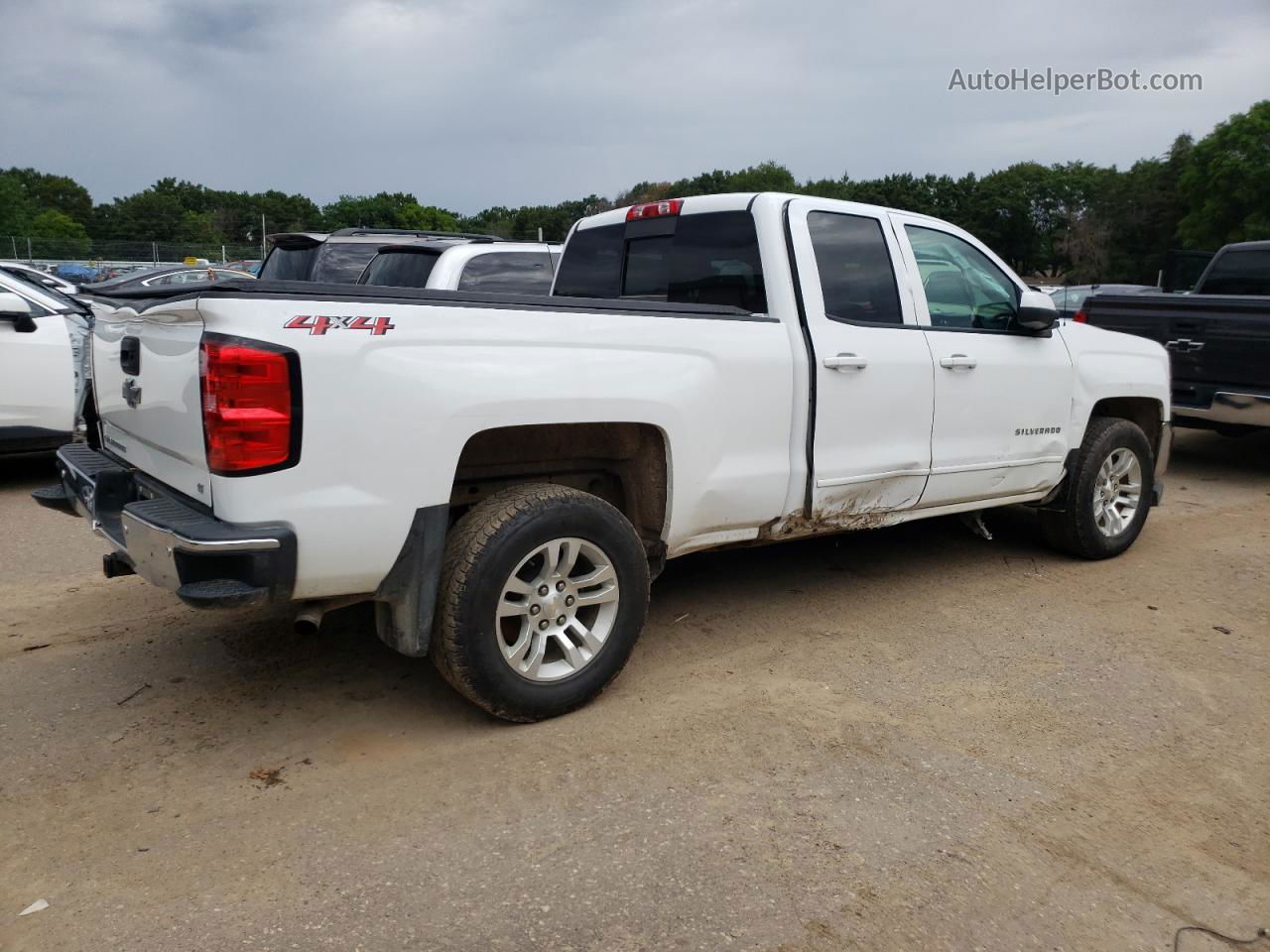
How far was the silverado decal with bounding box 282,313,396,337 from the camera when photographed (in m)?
2.90

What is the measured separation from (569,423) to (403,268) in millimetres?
3858

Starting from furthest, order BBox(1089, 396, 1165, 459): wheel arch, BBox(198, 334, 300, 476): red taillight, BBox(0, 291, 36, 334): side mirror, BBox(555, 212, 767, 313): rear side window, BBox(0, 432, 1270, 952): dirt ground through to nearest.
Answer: BBox(0, 291, 36, 334): side mirror, BBox(1089, 396, 1165, 459): wheel arch, BBox(555, 212, 767, 313): rear side window, BBox(198, 334, 300, 476): red taillight, BBox(0, 432, 1270, 952): dirt ground

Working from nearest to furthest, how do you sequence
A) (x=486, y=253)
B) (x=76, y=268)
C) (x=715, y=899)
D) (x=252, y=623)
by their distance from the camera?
(x=715, y=899) → (x=252, y=623) → (x=486, y=253) → (x=76, y=268)

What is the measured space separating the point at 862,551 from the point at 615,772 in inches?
122

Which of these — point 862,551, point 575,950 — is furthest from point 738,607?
point 575,950

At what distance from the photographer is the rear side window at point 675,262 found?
4336mm

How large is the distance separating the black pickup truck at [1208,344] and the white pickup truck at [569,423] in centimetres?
352

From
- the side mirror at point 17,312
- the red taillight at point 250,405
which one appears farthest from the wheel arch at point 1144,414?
the side mirror at point 17,312

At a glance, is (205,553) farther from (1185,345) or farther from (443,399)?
(1185,345)

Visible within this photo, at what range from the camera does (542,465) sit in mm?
3838

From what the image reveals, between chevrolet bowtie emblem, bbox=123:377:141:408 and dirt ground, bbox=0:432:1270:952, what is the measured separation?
1141mm

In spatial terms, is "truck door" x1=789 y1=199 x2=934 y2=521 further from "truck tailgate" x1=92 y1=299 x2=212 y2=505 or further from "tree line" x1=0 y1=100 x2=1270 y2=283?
"tree line" x1=0 y1=100 x2=1270 y2=283

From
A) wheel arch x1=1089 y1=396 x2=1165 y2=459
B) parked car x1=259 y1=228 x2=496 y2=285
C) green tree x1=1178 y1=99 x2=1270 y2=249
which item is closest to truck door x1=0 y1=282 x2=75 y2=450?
parked car x1=259 y1=228 x2=496 y2=285

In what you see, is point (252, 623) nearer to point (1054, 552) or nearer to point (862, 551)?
point (862, 551)
